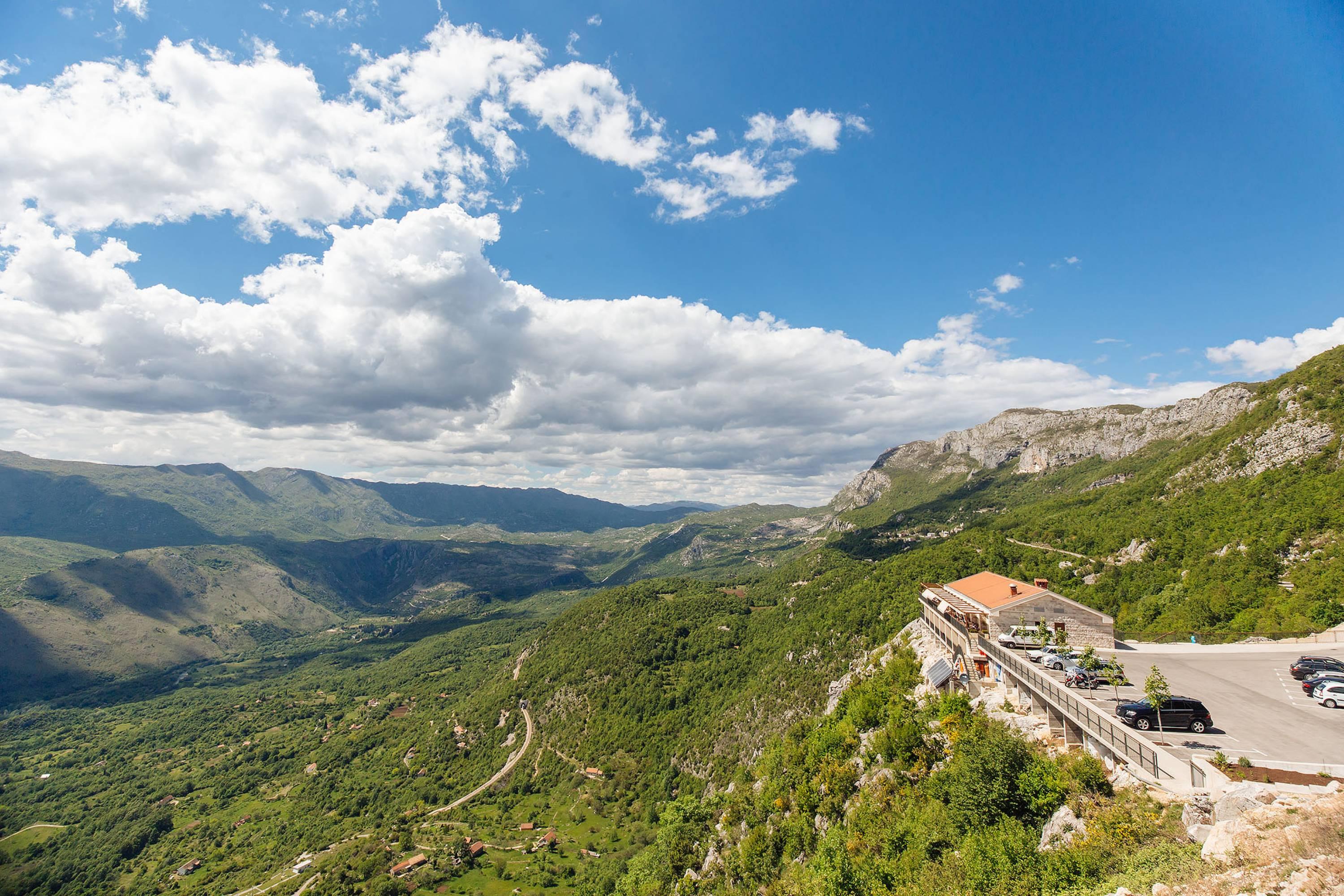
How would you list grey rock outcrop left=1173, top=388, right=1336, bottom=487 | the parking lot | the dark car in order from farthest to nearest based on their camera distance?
grey rock outcrop left=1173, top=388, right=1336, bottom=487, the dark car, the parking lot

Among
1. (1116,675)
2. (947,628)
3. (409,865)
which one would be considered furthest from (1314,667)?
(409,865)

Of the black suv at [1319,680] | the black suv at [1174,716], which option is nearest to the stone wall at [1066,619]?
the black suv at [1319,680]

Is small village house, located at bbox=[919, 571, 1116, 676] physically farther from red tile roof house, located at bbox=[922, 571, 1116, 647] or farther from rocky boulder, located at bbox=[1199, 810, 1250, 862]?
rocky boulder, located at bbox=[1199, 810, 1250, 862]

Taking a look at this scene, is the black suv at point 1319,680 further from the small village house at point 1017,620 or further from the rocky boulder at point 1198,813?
the rocky boulder at point 1198,813

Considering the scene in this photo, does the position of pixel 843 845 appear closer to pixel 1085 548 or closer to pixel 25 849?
pixel 1085 548

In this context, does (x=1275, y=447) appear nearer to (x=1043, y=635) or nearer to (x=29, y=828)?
(x=1043, y=635)

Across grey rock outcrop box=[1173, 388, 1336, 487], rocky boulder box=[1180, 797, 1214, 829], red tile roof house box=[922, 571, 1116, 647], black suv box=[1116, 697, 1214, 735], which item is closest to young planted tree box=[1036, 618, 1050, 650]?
red tile roof house box=[922, 571, 1116, 647]
